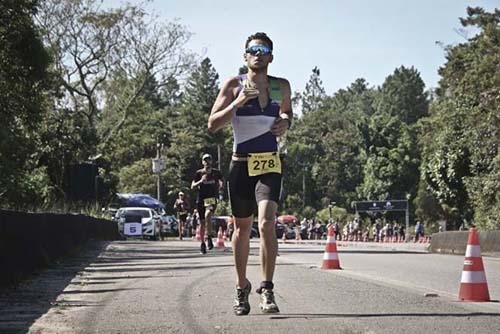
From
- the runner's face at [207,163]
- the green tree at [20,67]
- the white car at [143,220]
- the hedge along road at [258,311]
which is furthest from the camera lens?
the white car at [143,220]

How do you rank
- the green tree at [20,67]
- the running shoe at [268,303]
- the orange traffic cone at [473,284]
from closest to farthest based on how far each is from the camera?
the running shoe at [268,303] → the orange traffic cone at [473,284] → the green tree at [20,67]

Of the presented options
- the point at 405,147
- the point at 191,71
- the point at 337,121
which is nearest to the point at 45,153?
the point at 191,71

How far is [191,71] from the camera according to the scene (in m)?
58.6

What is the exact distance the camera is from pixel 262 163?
804cm

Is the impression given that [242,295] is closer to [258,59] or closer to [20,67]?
[258,59]

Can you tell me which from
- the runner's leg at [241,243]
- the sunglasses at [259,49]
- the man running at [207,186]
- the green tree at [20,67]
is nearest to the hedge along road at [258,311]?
the runner's leg at [241,243]

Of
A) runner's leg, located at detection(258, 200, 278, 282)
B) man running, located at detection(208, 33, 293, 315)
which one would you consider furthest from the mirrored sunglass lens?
runner's leg, located at detection(258, 200, 278, 282)

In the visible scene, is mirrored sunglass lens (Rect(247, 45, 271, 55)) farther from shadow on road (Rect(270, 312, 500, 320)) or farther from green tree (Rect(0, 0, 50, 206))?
green tree (Rect(0, 0, 50, 206))

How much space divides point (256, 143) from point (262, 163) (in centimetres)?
19

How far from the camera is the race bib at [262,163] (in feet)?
26.4

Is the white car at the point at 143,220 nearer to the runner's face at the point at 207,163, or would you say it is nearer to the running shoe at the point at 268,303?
the runner's face at the point at 207,163

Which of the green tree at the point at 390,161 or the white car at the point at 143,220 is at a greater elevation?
the green tree at the point at 390,161

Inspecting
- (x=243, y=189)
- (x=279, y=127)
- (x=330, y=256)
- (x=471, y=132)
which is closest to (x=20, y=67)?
(x=330, y=256)

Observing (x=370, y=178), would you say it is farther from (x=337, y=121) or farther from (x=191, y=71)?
(x=191, y=71)
